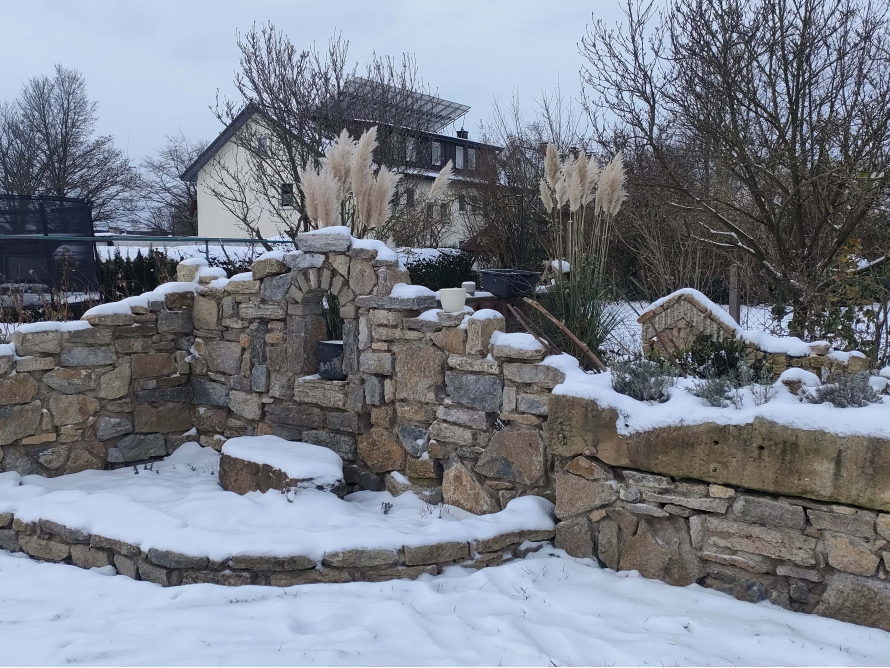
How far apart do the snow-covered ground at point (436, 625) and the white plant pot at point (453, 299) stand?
1.50 meters

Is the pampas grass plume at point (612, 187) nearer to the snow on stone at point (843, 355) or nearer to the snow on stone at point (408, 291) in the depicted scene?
the snow on stone at point (408, 291)

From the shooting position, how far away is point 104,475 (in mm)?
4699

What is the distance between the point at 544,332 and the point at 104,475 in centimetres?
327

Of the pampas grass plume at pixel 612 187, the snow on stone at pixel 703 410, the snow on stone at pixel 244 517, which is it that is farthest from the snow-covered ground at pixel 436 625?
the pampas grass plume at pixel 612 187

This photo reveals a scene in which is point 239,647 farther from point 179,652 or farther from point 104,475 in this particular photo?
Result: point 104,475

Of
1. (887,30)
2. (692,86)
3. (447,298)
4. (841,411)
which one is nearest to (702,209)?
(692,86)

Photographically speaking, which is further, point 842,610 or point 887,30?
point 887,30

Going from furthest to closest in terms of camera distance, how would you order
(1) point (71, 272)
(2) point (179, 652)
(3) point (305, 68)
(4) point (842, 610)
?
(3) point (305, 68) < (1) point (71, 272) < (4) point (842, 610) < (2) point (179, 652)

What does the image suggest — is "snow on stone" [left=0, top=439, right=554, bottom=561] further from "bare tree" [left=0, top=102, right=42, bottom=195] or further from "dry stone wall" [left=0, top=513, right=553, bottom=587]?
"bare tree" [left=0, top=102, right=42, bottom=195]

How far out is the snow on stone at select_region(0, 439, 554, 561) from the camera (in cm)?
329

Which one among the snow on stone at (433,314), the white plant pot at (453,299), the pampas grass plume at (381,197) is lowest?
the snow on stone at (433,314)

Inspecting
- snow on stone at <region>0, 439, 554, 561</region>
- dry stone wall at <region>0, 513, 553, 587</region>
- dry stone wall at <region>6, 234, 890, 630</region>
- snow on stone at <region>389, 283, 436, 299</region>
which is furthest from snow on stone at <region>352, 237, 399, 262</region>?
dry stone wall at <region>0, 513, 553, 587</region>

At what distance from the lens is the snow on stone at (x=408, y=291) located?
4091 mm

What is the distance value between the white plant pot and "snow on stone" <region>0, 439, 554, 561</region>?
1.18 meters
